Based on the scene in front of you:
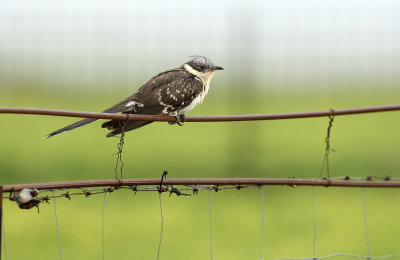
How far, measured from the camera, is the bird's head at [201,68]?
7434 mm


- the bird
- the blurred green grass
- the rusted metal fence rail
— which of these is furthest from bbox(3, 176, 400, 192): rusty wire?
the blurred green grass

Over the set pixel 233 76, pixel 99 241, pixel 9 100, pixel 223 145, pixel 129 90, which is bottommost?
pixel 99 241

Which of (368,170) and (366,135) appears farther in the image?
(366,135)

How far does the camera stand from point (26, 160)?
15.4 m

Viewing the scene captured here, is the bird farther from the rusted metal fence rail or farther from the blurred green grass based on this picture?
the blurred green grass

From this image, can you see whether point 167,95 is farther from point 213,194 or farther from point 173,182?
point 213,194

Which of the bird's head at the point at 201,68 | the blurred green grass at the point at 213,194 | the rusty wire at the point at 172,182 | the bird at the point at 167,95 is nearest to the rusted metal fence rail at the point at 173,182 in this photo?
the rusty wire at the point at 172,182

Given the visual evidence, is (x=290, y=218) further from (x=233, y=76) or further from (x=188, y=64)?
(x=233, y=76)

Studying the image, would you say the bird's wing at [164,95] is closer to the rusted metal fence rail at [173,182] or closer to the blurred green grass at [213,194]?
the rusted metal fence rail at [173,182]

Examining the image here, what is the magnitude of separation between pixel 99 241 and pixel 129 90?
24.6 m

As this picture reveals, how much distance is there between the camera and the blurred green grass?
9500 mm

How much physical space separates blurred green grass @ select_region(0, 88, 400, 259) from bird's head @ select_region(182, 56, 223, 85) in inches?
101

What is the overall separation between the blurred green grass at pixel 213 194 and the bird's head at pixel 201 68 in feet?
8.43

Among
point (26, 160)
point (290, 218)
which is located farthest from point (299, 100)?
point (290, 218)
